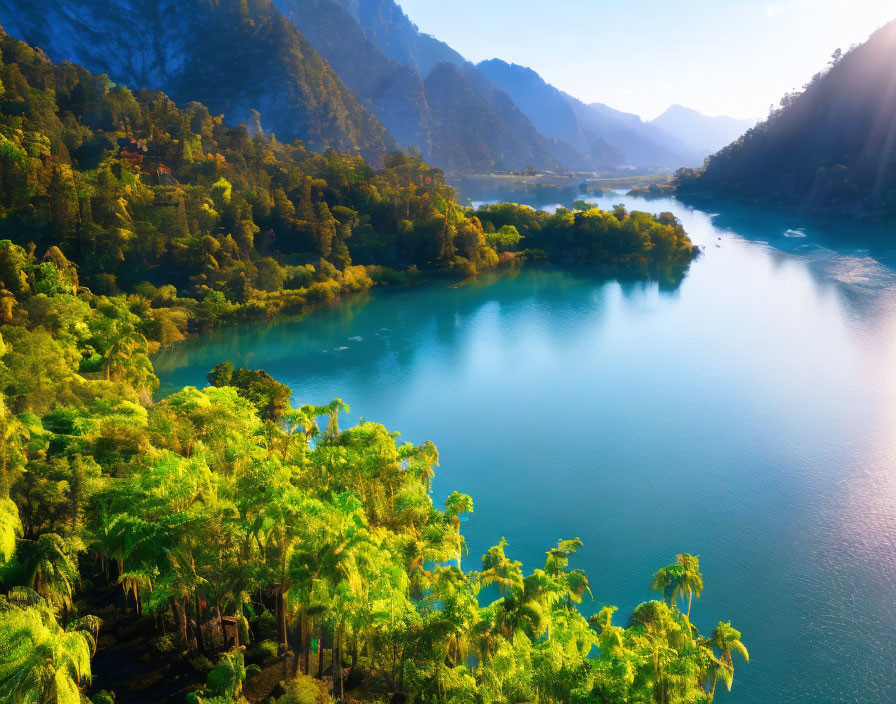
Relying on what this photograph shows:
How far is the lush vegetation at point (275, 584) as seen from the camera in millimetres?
12414

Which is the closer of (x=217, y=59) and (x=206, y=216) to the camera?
(x=206, y=216)

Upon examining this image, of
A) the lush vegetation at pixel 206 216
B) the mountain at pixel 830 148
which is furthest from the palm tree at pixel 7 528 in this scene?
the mountain at pixel 830 148

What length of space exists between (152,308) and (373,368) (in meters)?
19.3

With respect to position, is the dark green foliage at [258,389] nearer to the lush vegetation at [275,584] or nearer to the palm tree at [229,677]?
the lush vegetation at [275,584]

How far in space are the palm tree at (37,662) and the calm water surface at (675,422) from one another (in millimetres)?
16732

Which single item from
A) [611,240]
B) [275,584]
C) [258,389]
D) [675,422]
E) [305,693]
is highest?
[611,240]

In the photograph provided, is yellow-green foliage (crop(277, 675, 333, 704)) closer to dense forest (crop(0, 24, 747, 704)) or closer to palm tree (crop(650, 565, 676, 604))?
dense forest (crop(0, 24, 747, 704))

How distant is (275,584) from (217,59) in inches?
6048

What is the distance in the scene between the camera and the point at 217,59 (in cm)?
14038

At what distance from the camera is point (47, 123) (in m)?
63.0

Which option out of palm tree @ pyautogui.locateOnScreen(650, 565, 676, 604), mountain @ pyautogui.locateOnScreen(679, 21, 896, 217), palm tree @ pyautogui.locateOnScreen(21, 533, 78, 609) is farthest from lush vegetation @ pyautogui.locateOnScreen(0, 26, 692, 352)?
mountain @ pyautogui.locateOnScreen(679, 21, 896, 217)

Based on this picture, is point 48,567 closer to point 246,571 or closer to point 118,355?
point 246,571

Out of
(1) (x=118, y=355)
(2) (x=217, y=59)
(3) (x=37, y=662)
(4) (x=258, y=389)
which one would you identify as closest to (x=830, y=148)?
(2) (x=217, y=59)

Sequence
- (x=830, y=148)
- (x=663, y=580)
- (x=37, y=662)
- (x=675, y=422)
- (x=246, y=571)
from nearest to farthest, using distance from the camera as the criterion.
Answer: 1. (x=37, y=662)
2. (x=246, y=571)
3. (x=663, y=580)
4. (x=675, y=422)
5. (x=830, y=148)
